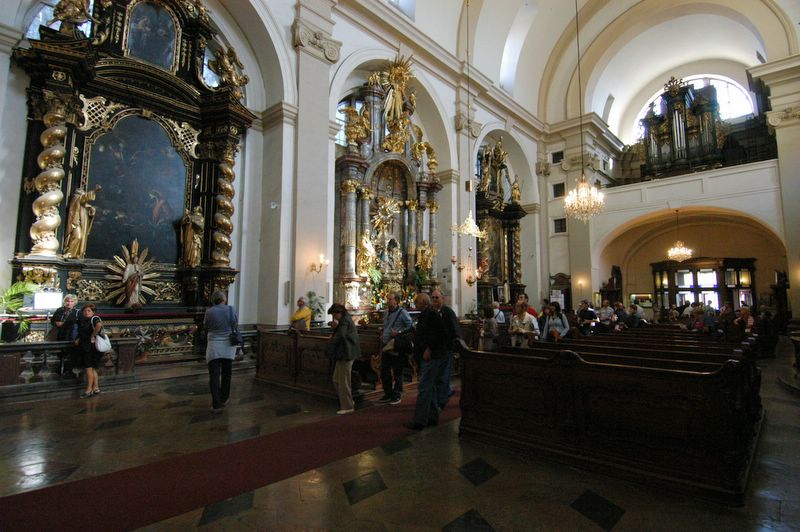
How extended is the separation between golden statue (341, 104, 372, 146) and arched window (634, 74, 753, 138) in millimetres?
17333

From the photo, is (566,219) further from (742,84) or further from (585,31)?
(742,84)

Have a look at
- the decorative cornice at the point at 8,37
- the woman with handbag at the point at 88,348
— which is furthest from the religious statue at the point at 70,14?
the woman with handbag at the point at 88,348

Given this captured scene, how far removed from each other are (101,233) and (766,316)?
593 inches

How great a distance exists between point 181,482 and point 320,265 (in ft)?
22.4

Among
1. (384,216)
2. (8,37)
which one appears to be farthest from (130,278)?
(384,216)

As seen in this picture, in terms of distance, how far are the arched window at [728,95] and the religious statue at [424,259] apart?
656 inches

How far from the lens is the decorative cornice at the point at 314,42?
31.9 ft

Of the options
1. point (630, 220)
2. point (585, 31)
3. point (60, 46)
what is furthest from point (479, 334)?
point (585, 31)

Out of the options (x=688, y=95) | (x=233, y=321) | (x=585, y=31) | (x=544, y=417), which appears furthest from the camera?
(x=688, y=95)

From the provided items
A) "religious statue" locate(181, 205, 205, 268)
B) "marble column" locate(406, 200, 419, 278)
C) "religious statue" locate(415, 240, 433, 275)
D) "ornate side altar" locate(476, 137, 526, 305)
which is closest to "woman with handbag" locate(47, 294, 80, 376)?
"religious statue" locate(181, 205, 205, 268)

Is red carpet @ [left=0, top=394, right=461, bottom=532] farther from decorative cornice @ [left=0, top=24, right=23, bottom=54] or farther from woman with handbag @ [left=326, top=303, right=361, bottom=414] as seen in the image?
decorative cornice @ [left=0, top=24, right=23, bottom=54]

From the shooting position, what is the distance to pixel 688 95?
764 inches

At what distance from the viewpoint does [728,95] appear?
2111 centimetres

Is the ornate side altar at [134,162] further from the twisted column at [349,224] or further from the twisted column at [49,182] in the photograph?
the twisted column at [349,224]
